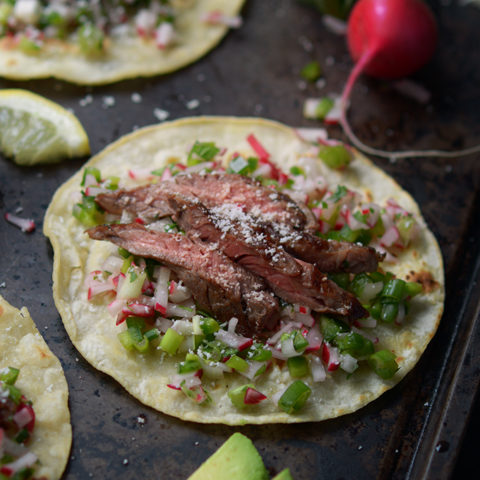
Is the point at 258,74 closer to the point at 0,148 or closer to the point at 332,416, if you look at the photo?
the point at 0,148

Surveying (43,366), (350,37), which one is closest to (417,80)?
(350,37)

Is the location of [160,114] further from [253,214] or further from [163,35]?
[253,214]

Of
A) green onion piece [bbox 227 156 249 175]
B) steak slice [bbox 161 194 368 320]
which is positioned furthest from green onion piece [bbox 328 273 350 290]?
green onion piece [bbox 227 156 249 175]

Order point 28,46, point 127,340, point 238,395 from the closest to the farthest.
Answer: point 238,395
point 127,340
point 28,46

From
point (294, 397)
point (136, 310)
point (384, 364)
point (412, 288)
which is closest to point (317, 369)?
point (294, 397)

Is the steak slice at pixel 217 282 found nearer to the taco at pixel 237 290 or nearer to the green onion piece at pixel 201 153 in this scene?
the taco at pixel 237 290

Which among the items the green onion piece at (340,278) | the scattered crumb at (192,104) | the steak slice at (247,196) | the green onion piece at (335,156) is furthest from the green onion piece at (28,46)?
the green onion piece at (340,278)

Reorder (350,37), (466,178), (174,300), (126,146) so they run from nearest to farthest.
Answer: (174,300) < (126,146) < (466,178) < (350,37)
